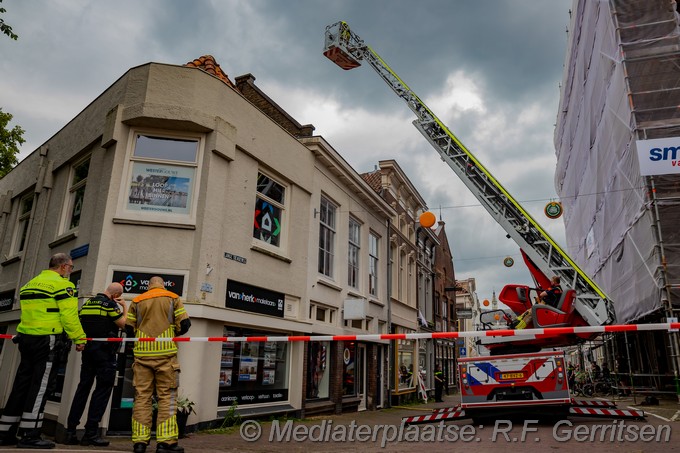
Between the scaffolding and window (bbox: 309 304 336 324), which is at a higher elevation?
the scaffolding

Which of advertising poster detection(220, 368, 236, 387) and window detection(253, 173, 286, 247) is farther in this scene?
window detection(253, 173, 286, 247)

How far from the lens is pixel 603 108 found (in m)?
15.0

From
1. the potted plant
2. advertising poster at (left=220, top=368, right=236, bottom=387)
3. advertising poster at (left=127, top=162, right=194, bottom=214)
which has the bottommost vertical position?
the potted plant

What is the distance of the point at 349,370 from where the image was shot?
49.0ft

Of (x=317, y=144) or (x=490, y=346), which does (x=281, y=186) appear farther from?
(x=490, y=346)

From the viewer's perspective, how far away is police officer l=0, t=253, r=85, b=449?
18.1 feet

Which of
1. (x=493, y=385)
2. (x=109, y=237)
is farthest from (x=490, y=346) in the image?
(x=109, y=237)

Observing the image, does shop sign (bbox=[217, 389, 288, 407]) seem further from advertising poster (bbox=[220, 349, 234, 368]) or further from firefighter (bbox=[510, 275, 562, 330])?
firefighter (bbox=[510, 275, 562, 330])

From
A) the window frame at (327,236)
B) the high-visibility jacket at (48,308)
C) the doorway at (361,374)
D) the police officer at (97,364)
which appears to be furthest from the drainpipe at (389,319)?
the high-visibility jacket at (48,308)

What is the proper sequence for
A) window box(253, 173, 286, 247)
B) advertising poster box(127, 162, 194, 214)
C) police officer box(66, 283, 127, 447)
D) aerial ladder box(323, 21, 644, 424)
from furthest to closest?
window box(253, 173, 286, 247) → advertising poster box(127, 162, 194, 214) → aerial ladder box(323, 21, 644, 424) → police officer box(66, 283, 127, 447)

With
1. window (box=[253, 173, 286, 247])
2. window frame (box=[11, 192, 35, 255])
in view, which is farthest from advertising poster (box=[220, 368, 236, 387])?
window frame (box=[11, 192, 35, 255])

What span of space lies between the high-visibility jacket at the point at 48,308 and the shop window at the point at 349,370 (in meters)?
9.60

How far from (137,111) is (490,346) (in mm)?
8573

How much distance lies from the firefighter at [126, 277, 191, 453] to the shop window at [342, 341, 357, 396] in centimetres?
932
